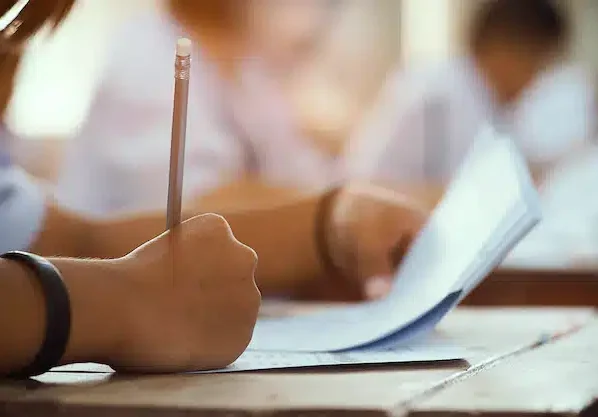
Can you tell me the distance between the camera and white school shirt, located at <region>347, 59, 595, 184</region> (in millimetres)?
1585

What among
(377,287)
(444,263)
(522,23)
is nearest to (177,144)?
(444,263)

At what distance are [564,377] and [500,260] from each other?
124 millimetres

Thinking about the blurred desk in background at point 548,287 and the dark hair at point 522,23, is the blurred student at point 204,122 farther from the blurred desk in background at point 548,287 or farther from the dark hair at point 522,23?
the dark hair at point 522,23

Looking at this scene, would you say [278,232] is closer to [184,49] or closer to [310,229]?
[310,229]

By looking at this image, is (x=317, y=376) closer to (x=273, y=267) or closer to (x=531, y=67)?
(x=273, y=267)

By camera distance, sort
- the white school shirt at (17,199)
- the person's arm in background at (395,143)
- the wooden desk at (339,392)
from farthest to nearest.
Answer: the person's arm in background at (395,143)
the white school shirt at (17,199)
the wooden desk at (339,392)

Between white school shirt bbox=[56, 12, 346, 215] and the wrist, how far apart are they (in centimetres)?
49

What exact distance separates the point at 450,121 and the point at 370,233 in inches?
43.6

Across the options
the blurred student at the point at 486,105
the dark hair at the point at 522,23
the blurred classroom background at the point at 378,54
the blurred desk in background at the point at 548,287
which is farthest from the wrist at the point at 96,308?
the dark hair at the point at 522,23

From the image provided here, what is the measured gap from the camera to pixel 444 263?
46cm

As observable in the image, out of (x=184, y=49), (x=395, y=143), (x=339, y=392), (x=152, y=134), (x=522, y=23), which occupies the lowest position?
(x=339, y=392)

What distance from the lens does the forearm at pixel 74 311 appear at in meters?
0.30

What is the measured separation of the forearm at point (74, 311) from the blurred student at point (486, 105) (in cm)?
119

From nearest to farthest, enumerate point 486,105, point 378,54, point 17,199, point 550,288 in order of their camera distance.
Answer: point 17,199
point 550,288
point 486,105
point 378,54
